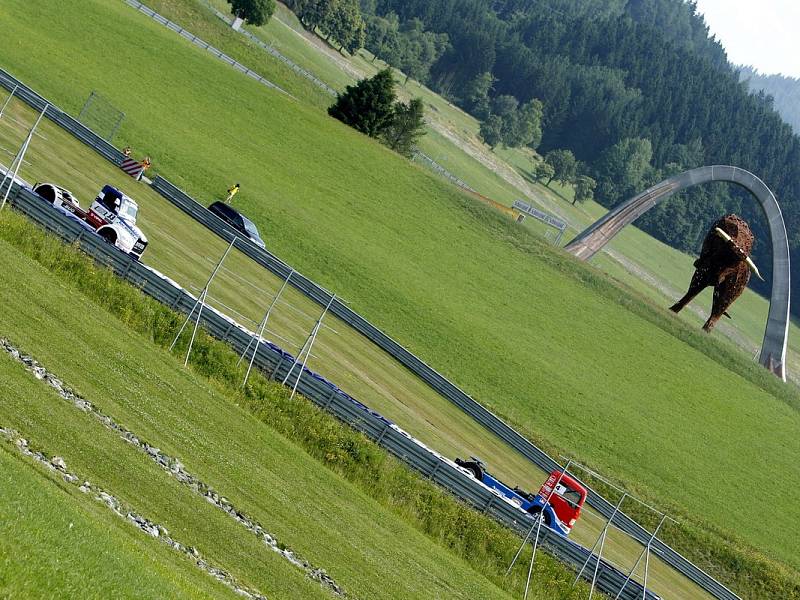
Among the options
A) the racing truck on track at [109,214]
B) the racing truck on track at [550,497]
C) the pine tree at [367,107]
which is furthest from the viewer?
the pine tree at [367,107]

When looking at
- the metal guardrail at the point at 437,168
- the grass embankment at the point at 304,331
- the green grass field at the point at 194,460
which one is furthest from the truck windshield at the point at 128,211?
the metal guardrail at the point at 437,168

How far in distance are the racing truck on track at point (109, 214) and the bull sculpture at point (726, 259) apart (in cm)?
4498

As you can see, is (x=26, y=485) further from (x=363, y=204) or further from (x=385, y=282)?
(x=363, y=204)

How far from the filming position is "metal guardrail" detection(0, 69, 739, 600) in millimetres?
40531

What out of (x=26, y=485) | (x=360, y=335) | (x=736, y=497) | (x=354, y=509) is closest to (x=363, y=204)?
(x=360, y=335)

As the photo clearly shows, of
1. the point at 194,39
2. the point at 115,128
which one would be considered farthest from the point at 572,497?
the point at 194,39

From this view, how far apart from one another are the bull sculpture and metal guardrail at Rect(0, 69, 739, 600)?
33.3 metres

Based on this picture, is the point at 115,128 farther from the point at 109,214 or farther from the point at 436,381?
the point at 436,381

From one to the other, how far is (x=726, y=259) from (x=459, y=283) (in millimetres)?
21164

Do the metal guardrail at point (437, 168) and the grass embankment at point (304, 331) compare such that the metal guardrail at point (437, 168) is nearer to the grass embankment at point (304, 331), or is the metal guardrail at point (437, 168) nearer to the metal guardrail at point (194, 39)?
the metal guardrail at point (194, 39)

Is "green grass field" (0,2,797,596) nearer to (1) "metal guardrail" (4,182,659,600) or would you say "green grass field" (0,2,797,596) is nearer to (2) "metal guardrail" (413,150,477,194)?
(1) "metal guardrail" (4,182,659,600)

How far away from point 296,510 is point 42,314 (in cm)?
839

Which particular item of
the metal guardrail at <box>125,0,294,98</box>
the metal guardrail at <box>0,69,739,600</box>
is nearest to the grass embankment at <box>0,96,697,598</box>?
the metal guardrail at <box>0,69,739,600</box>

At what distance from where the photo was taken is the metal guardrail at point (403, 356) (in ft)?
133
